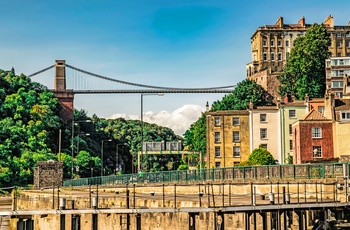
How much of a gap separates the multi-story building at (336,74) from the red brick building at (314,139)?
31746 millimetres

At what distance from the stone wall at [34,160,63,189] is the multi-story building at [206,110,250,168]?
2240 centimetres

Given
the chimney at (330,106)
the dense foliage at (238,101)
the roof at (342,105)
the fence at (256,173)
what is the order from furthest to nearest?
the dense foliage at (238,101), the chimney at (330,106), the roof at (342,105), the fence at (256,173)

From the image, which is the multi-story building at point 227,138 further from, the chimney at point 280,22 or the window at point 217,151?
the chimney at point 280,22

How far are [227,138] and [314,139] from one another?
62.9 feet

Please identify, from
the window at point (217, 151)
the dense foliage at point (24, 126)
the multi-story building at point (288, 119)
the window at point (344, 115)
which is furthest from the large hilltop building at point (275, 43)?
the window at point (344, 115)

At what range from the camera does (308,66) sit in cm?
9844

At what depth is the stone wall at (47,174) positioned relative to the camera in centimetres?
6178

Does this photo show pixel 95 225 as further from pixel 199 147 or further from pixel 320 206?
pixel 199 147

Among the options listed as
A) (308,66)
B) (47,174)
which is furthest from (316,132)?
(308,66)

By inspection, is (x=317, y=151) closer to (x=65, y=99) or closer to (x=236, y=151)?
(x=236, y=151)

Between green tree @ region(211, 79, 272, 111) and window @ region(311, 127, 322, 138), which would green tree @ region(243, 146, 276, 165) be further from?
green tree @ region(211, 79, 272, 111)

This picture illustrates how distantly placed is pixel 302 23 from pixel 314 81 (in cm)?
5421

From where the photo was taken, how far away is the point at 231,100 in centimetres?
9569

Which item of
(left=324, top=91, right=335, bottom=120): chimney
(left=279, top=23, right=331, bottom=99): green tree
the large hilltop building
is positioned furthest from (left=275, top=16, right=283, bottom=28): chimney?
(left=324, top=91, right=335, bottom=120): chimney
